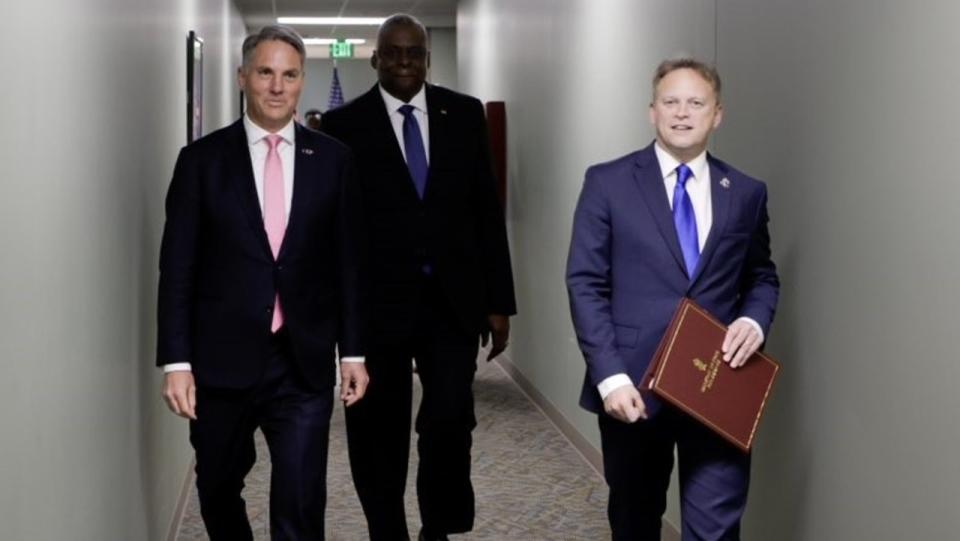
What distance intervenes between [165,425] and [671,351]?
7.29ft

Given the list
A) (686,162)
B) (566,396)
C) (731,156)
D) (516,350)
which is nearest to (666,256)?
(686,162)

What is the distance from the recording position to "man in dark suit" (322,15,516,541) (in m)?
4.00

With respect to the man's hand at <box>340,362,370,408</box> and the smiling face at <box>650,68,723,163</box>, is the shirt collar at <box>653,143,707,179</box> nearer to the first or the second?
the smiling face at <box>650,68,723,163</box>

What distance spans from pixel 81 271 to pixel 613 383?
1080 mm

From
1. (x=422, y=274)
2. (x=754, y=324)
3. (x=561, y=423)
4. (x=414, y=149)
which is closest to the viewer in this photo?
(x=754, y=324)

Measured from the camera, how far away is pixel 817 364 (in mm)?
3223

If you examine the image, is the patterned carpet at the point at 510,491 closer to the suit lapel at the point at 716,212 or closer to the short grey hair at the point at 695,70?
the suit lapel at the point at 716,212

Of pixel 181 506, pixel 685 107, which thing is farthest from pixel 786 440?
pixel 181 506

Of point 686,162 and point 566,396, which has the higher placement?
point 686,162

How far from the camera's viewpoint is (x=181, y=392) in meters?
3.13

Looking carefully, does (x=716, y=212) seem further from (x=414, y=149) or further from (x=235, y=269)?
(x=414, y=149)

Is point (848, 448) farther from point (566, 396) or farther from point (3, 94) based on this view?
point (566, 396)

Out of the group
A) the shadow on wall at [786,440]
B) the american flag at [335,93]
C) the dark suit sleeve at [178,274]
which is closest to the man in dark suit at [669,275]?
the shadow on wall at [786,440]

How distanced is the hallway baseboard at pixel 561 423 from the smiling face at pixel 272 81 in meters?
1.94
